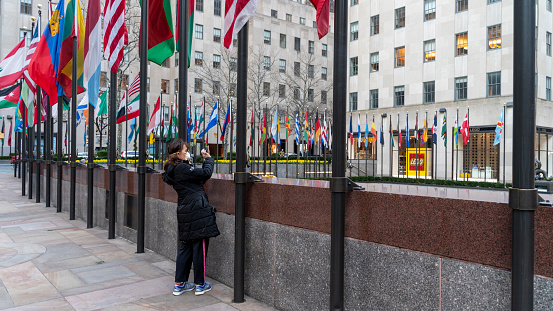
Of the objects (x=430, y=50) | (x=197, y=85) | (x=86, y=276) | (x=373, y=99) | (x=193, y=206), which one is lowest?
(x=86, y=276)

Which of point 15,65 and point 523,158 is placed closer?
point 523,158

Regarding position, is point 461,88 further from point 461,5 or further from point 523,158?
point 523,158

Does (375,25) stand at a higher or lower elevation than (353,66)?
higher

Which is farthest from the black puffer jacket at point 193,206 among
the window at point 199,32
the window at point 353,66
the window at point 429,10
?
the window at point 199,32

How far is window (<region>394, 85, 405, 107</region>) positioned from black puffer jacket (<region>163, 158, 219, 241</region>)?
120 ft

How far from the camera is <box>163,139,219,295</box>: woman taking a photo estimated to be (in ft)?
20.2

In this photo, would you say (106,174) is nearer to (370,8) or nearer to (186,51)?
(186,51)

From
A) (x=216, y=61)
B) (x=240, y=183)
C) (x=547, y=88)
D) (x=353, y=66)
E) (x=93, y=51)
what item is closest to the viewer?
(x=240, y=183)

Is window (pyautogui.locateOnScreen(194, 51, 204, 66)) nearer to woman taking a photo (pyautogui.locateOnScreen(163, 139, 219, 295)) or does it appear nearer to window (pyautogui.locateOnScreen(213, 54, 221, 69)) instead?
window (pyautogui.locateOnScreen(213, 54, 221, 69))

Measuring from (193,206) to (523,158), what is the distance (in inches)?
169

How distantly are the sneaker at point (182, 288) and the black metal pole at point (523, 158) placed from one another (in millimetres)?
4502

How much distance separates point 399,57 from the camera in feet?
133

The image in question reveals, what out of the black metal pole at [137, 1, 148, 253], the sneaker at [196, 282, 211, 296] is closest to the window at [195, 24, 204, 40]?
the black metal pole at [137, 1, 148, 253]

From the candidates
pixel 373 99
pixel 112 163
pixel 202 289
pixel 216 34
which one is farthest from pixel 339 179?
pixel 216 34
